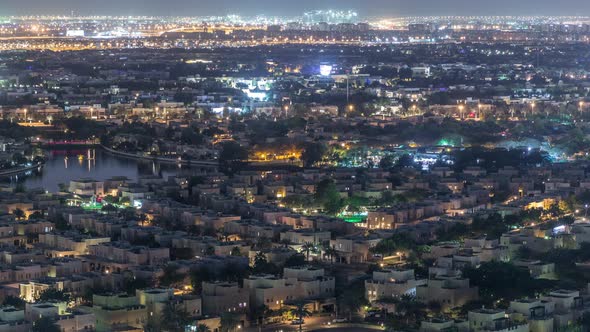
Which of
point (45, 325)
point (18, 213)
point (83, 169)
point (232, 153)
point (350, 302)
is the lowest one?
point (83, 169)

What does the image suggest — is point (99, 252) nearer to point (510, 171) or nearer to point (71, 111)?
point (510, 171)

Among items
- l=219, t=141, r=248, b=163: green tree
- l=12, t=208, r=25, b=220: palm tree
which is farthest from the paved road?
l=219, t=141, r=248, b=163: green tree

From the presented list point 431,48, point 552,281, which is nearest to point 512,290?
point 552,281

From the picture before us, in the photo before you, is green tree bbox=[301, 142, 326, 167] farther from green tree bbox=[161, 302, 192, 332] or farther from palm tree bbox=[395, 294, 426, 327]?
green tree bbox=[161, 302, 192, 332]

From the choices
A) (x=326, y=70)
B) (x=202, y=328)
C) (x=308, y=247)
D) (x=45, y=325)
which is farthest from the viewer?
(x=326, y=70)

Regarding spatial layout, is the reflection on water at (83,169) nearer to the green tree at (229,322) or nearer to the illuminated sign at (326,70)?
the green tree at (229,322)

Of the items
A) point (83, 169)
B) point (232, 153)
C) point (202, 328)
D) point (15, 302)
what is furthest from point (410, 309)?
point (232, 153)

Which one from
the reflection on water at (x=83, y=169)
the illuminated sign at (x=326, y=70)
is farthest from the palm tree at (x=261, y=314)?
the illuminated sign at (x=326, y=70)

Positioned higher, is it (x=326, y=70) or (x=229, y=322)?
(x=229, y=322)

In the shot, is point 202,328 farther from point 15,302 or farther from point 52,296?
point 15,302

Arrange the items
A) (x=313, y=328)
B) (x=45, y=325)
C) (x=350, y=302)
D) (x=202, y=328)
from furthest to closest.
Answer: (x=350, y=302)
(x=313, y=328)
(x=202, y=328)
(x=45, y=325)
